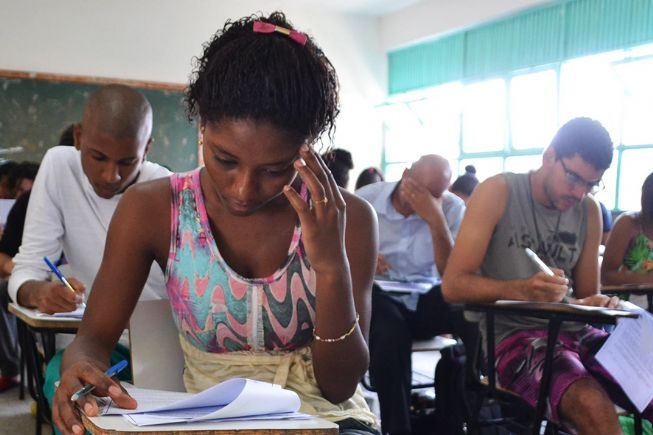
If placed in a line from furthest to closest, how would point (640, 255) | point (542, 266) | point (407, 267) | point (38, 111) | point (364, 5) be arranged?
1. point (364, 5)
2. point (38, 111)
3. point (407, 267)
4. point (640, 255)
5. point (542, 266)

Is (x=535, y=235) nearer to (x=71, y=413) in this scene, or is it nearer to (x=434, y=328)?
(x=434, y=328)

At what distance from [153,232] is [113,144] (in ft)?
2.58

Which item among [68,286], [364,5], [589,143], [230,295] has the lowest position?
[68,286]

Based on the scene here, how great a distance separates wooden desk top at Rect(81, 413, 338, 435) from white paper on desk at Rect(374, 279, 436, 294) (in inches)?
81.8

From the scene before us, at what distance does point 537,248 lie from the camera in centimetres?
227

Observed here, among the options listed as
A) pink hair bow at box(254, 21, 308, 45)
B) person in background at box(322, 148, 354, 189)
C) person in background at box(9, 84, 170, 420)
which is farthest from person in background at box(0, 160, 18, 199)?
pink hair bow at box(254, 21, 308, 45)

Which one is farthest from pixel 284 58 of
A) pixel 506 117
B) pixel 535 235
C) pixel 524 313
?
pixel 506 117

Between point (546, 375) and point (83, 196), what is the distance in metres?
1.45

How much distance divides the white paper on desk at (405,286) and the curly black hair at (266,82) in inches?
70.4

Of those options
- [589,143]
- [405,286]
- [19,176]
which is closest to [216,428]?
[589,143]

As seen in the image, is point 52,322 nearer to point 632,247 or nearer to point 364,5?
point 632,247

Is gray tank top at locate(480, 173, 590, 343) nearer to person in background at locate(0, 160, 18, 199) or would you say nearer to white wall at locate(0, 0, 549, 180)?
person in background at locate(0, 160, 18, 199)

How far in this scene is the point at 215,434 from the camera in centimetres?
81

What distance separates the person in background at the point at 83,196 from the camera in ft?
6.29
